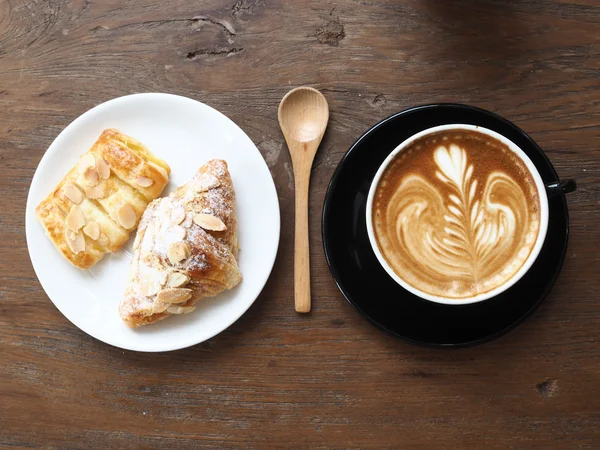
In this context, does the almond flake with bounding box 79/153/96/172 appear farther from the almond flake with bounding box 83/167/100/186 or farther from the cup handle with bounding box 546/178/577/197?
the cup handle with bounding box 546/178/577/197

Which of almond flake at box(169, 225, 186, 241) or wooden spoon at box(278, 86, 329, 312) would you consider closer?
almond flake at box(169, 225, 186, 241)

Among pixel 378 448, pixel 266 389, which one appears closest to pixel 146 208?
pixel 266 389

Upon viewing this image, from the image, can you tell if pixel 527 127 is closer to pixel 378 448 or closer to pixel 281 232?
pixel 281 232

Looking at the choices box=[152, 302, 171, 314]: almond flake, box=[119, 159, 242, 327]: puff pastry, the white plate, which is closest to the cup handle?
the white plate

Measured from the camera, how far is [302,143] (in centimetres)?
193

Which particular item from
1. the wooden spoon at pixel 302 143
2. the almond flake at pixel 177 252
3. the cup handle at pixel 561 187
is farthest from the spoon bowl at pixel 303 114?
the cup handle at pixel 561 187

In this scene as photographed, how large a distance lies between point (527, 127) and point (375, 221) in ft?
2.24

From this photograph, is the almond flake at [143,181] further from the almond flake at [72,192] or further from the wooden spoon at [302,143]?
the wooden spoon at [302,143]

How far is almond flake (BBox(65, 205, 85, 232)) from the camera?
6.07 ft

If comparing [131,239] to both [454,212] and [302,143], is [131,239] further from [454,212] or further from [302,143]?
[454,212]

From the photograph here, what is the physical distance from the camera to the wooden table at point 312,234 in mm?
1955

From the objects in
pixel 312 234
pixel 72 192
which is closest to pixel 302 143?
pixel 312 234

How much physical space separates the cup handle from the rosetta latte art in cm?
9

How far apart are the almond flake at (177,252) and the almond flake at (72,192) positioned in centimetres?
36
